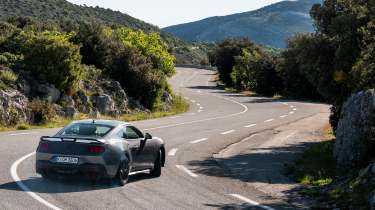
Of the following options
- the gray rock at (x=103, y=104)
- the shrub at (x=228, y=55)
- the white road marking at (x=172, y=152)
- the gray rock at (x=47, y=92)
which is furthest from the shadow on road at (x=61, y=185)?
the shrub at (x=228, y=55)

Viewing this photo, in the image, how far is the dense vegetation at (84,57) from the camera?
33.8 meters

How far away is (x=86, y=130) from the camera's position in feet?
45.3

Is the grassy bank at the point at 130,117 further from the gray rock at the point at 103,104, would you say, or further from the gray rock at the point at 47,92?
the gray rock at the point at 47,92

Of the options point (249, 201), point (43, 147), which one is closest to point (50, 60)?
point (43, 147)

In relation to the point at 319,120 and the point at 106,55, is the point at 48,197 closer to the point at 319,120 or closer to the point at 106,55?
the point at 319,120

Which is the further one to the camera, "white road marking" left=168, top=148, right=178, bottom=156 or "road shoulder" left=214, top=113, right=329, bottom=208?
"white road marking" left=168, top=148, right=178, bottom=156

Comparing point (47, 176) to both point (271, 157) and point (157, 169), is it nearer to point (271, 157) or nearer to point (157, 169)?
point (157, 169)

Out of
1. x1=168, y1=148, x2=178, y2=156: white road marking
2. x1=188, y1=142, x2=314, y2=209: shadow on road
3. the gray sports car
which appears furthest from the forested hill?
the gray sports car

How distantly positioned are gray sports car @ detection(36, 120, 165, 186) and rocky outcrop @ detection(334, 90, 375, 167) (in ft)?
21.1

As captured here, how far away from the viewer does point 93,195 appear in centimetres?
1183

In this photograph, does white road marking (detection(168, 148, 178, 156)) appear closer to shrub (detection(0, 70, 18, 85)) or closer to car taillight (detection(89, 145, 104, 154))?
car taillight (detection(89, 145, 104, 154))

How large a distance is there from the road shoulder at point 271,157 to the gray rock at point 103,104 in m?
10.6

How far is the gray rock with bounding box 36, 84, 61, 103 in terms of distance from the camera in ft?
107

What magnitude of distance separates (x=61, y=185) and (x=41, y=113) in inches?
696
